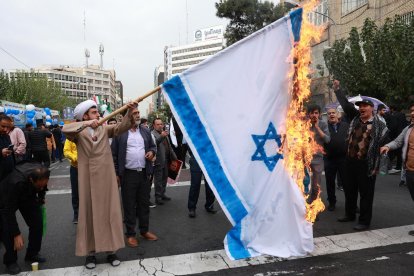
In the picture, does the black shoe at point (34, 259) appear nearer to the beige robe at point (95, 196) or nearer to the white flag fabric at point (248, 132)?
the beige robe at point (95, 196)

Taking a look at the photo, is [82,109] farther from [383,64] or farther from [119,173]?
[383,64]

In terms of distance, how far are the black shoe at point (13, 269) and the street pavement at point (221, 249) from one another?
5.0 inches

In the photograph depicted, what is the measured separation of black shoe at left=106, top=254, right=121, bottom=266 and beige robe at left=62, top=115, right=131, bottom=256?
167mm

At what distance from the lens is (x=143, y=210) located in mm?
4879

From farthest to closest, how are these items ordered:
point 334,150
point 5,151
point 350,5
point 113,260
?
point 350,5, point 334,150, point 5,151, point 113,260

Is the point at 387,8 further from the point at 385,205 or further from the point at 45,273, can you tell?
the point at 45,273

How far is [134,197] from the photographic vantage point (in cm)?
475

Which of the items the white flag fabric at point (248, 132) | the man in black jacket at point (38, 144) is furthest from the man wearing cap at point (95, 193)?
the man in black jacket at point (38, 144)

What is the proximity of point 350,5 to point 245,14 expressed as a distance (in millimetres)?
6474

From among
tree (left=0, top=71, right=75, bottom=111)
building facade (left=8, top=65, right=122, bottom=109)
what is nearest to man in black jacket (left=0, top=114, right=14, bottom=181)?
tree (left=0, top=71, right=75, bottom=111)

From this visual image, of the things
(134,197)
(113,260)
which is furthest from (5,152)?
(113,260)

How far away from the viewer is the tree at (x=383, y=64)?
40.0ft

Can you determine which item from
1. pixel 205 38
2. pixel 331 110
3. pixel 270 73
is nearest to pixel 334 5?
pixel 331 110

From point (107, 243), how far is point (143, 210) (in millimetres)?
896
